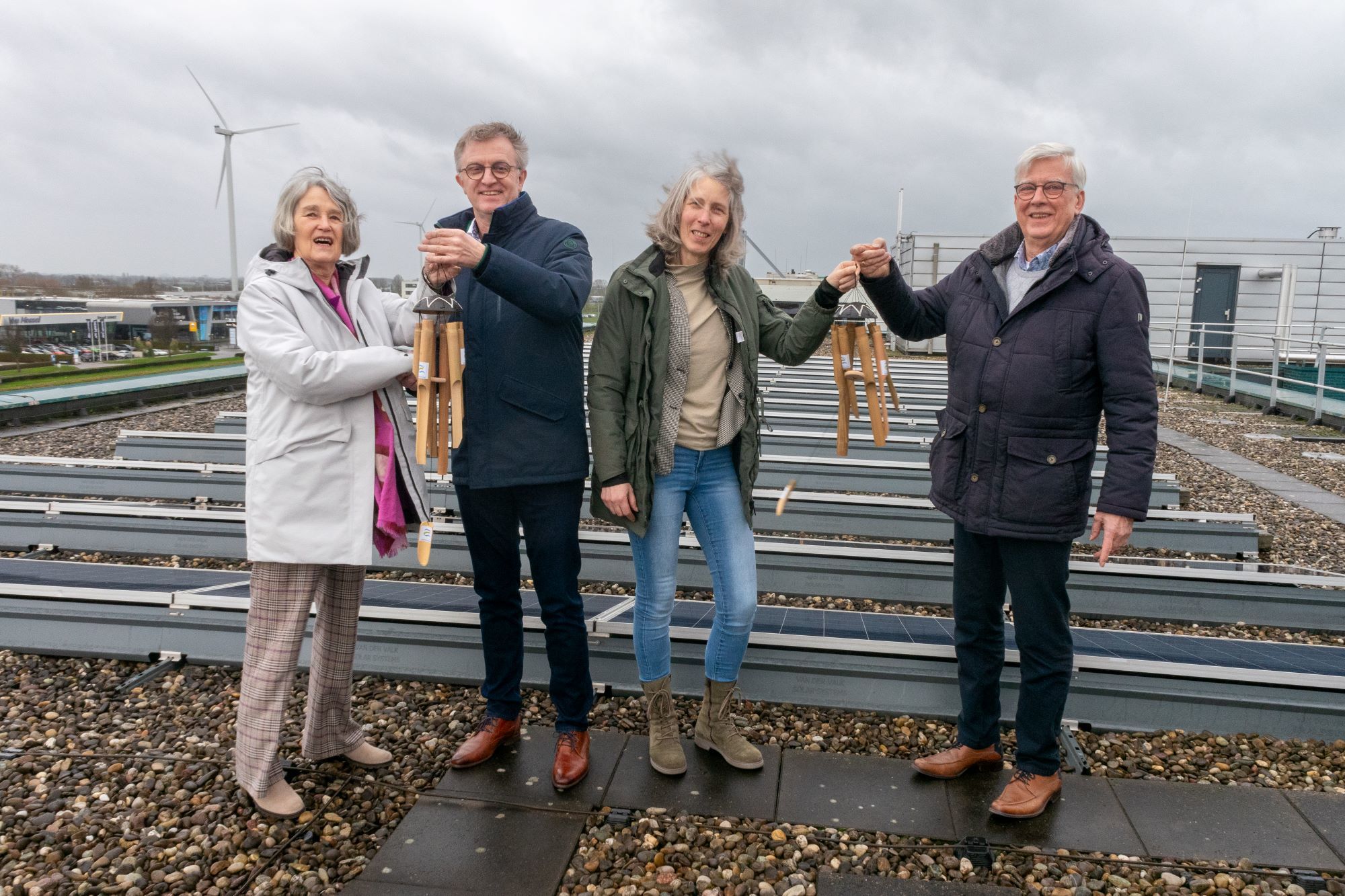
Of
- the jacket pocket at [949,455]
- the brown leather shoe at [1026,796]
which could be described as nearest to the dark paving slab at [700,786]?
the brown leather shoe at [1026,796]

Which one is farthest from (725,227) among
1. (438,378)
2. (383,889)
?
(383,889)

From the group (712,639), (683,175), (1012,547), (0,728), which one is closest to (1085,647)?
(1012,547)

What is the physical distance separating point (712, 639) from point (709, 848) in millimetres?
686

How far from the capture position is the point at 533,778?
123 inches

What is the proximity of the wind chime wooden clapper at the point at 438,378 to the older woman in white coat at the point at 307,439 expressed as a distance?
0.42 feet

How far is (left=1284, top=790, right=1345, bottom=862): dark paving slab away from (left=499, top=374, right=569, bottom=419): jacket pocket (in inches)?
111

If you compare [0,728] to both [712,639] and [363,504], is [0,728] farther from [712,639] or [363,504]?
[712,639]

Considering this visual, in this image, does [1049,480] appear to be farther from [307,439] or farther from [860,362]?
[307,439]

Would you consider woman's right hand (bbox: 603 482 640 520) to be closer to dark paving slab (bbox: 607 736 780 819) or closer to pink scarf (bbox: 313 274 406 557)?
pink scarf (bbox: 313 274 406 557)

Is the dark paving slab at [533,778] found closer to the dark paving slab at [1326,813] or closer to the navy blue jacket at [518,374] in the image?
the navy blue jacket at [518,374]

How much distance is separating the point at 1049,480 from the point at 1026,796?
1.07 metres

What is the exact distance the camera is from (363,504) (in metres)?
2.79

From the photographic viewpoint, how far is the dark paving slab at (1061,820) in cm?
278

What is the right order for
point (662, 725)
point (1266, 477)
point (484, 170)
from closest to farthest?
point (484, 170) → point (662, 725) → point (1266, 477)
